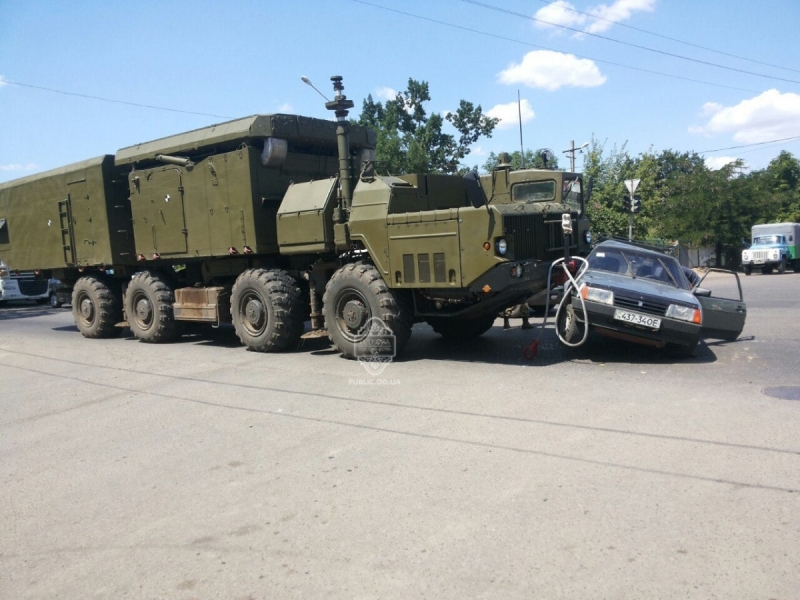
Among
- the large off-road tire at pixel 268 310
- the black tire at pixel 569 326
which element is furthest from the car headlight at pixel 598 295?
the large off-road tire at pixel 268 310

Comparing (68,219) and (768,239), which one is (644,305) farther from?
(768,239)

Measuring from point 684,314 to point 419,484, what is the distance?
4838mm

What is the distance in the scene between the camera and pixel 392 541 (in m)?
3.77

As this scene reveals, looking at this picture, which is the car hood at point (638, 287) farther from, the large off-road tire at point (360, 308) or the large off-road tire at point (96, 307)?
the large off-road tire at point (96, 307)

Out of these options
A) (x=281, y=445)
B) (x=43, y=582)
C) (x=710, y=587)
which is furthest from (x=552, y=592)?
(x=281, y=445)

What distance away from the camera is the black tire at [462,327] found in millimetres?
10611

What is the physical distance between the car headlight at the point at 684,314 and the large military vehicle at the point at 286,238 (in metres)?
1.65

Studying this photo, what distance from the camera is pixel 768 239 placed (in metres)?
32.9

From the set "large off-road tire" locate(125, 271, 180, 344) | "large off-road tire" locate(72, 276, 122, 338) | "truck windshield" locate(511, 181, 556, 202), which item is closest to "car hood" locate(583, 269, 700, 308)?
"truck windshield" locate(511, 181, 556, 202)

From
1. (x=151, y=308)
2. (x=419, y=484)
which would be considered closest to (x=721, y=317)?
(x=419, y=484)

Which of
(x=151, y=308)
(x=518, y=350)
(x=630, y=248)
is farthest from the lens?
(x=151, y=308)

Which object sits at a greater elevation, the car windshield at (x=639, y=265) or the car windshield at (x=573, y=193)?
the car windshield at (x=573, y=193)

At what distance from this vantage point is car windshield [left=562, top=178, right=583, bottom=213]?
13641 millimetres

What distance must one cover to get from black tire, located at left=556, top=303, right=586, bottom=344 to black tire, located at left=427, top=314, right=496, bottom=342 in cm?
165
